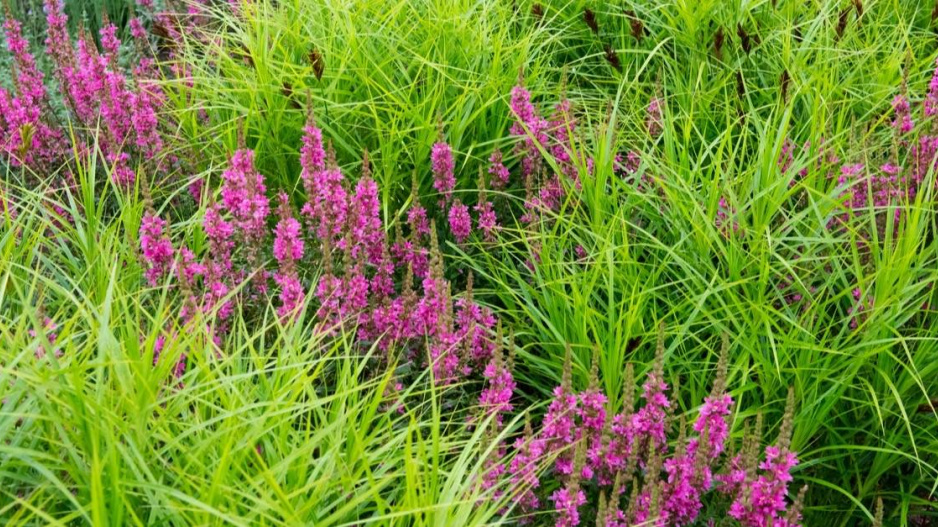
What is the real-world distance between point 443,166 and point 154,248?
0.99 meters

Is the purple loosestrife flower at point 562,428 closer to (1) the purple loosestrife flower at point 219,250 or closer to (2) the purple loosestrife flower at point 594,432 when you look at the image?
(2) the purple loosestrife flower at point 594,432

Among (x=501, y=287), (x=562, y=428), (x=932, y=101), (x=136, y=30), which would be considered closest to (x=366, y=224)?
(x=501, y=287)

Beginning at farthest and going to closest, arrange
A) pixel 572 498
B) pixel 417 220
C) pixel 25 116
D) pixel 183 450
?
pixel 25 116 < pixel 417 220 < pixel 572 498 < pixel 183 450

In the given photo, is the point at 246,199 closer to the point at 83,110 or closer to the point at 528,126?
the point at 528,126

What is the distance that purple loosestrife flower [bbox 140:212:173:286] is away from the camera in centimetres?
276

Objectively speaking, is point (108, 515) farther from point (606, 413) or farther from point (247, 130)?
point (247, 130)

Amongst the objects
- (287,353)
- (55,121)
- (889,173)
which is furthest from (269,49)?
(889,173)

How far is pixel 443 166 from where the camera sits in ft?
11.0

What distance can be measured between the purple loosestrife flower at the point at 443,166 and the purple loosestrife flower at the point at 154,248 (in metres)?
0.91

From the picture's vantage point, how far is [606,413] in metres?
2.42

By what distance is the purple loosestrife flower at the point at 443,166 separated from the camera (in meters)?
3.33

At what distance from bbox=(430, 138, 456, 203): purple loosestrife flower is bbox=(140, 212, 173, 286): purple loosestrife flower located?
911 millimetres

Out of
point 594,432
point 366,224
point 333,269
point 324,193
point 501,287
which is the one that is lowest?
point 501,287

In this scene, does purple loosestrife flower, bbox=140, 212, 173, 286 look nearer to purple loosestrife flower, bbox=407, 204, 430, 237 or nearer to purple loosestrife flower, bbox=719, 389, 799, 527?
purple loosestrife flower, bbox=407, 204, 430, 237
